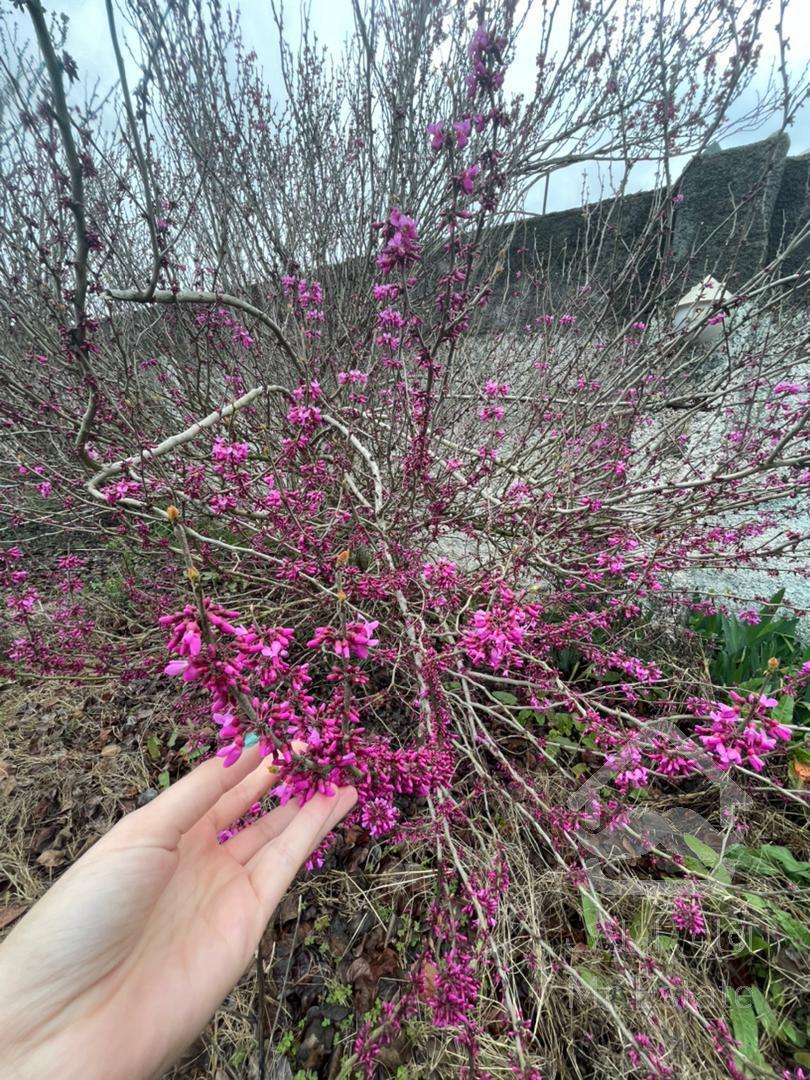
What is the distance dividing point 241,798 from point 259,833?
0.44 feet

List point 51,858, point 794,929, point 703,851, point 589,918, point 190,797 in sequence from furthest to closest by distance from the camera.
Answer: point 51,858 → point 703,851 → point 589,918 → point 794,929 → point 190,797

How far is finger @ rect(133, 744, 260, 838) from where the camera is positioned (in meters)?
1.20

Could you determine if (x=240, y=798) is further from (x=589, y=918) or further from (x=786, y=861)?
(x=786, y=861)

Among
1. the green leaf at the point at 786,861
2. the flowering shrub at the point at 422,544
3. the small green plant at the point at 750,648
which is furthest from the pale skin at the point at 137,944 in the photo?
the small green plant at the point at 750,648

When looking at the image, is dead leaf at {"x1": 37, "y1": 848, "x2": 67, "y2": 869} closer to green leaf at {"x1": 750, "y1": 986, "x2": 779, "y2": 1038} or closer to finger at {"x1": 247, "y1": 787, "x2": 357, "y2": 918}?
finger at {"x1": 247, "y1": 787, "x2": 357, "y2": 918}

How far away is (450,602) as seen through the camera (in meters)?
2.48

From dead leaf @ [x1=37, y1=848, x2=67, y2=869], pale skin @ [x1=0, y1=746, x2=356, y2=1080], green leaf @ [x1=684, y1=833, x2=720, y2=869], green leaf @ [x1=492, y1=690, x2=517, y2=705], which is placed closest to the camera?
pale skin @ [x1=0, y1=746, x2=356, y2=1080]

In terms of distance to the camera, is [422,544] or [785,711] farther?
[422,544]

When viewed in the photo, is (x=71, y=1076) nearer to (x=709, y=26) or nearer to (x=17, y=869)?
(x=17, y=869)

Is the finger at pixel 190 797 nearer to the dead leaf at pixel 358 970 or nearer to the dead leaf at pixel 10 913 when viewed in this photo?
the dead leaf at pixel 358 970

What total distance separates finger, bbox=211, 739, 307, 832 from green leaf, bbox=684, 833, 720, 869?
1.90m

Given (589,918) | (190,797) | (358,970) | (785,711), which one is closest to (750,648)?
(785,711)

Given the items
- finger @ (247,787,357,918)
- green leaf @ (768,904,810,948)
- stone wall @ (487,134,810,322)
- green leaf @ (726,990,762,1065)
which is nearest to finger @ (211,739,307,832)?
finger @ (247,787,357,918)

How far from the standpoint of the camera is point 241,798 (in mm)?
1610
